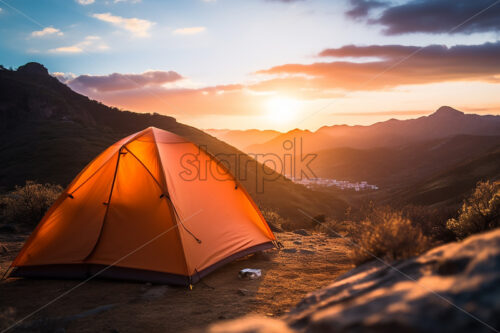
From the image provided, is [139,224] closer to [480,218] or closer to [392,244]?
[392,244]

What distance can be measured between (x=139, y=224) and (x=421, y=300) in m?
5.06

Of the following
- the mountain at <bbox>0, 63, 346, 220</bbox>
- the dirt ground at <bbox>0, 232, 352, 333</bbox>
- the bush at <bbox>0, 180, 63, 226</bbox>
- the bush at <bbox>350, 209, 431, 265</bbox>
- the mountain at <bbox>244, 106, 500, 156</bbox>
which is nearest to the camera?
the bush at <bbox>350, 209, 431, 265</bbox>

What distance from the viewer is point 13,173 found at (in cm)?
2642

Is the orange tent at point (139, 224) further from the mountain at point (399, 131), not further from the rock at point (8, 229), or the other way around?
the mountain at point (399, 131)

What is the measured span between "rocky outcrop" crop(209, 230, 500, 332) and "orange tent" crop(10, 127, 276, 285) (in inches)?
142

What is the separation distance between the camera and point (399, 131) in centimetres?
13862

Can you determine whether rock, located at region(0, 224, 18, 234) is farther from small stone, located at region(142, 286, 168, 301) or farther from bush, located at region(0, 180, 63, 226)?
small stone, located at region(142, 286, 168, 301)

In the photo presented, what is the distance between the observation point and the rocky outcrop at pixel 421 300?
164cm

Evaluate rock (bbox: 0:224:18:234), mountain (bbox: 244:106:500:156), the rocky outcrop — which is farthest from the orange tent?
mountain (bbox: 244:106:500:156)

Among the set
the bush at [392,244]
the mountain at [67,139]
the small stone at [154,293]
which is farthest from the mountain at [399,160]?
the bush at [392,244]

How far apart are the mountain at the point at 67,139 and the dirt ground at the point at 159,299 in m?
17.6

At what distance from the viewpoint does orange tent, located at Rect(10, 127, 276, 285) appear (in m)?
5.62

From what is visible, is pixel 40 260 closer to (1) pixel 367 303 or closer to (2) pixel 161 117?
(1) pixel 367 303

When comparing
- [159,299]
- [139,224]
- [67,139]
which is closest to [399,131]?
[67,139]
